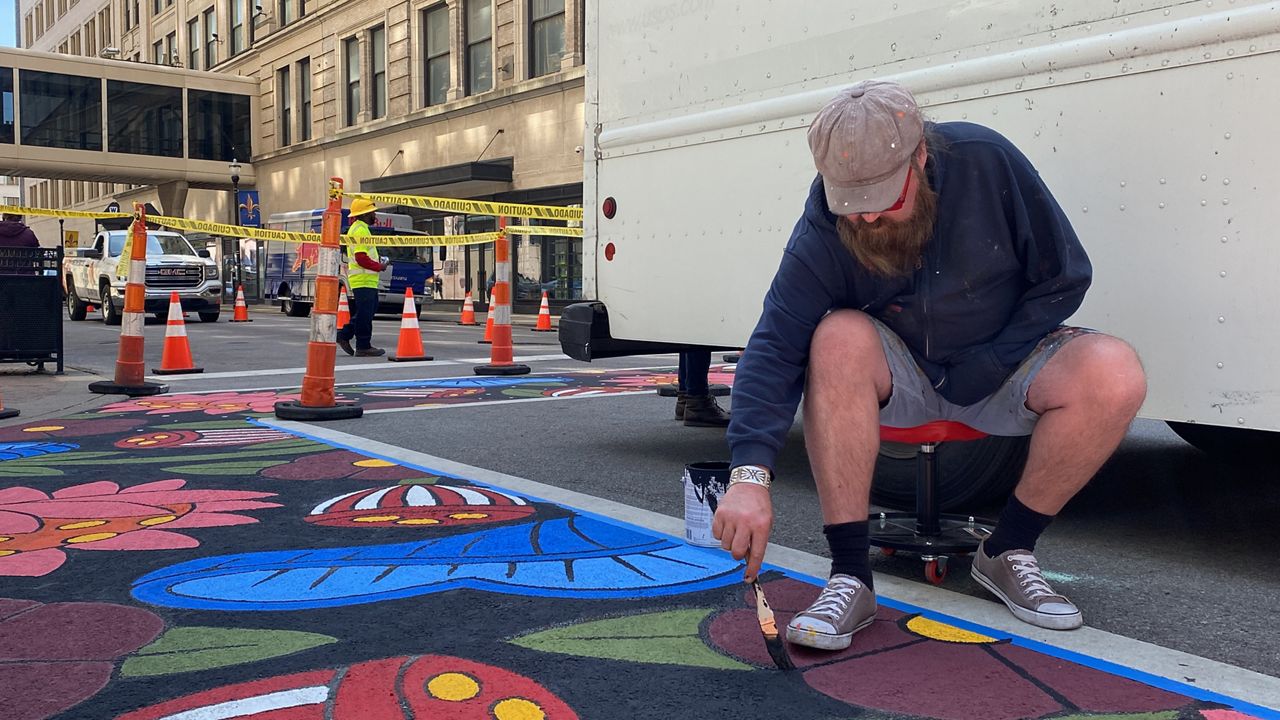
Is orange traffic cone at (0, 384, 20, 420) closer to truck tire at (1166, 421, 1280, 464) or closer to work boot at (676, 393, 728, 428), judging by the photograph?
work boot at (676, 393, 728, 428)

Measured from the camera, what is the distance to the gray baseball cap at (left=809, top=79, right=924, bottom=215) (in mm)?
2393

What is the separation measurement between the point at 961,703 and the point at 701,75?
10.3 ft

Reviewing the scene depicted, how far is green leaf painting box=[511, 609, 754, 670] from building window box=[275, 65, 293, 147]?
4027cm

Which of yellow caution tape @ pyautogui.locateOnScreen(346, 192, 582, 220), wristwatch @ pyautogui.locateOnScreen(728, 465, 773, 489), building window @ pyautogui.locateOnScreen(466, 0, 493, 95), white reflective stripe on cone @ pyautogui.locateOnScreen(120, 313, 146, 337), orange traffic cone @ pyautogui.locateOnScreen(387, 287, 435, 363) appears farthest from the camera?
building window @ pyautogui.locateOnScreen(466, 0, 493, 95)

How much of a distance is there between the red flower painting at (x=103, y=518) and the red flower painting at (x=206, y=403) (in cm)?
280

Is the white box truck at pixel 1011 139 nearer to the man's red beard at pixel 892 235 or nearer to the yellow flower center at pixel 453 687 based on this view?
the man's red beard at pixel 892 235

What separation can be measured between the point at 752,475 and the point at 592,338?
290 cm

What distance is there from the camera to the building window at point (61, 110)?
38.7 metres

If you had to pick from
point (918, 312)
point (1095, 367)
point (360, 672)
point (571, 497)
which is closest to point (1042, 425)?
point (1095, 367)

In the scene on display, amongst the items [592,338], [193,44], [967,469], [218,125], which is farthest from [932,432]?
[193,44]

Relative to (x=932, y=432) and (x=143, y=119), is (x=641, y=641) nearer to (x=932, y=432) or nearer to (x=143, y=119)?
(x=932, y=432)

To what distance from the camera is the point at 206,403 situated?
785 cm

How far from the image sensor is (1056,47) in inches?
131

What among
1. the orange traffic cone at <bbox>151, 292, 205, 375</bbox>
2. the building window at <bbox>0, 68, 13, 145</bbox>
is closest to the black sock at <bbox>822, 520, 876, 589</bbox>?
the orange traffic cone at <bbox>151, 292, 205, 375</bbox>
